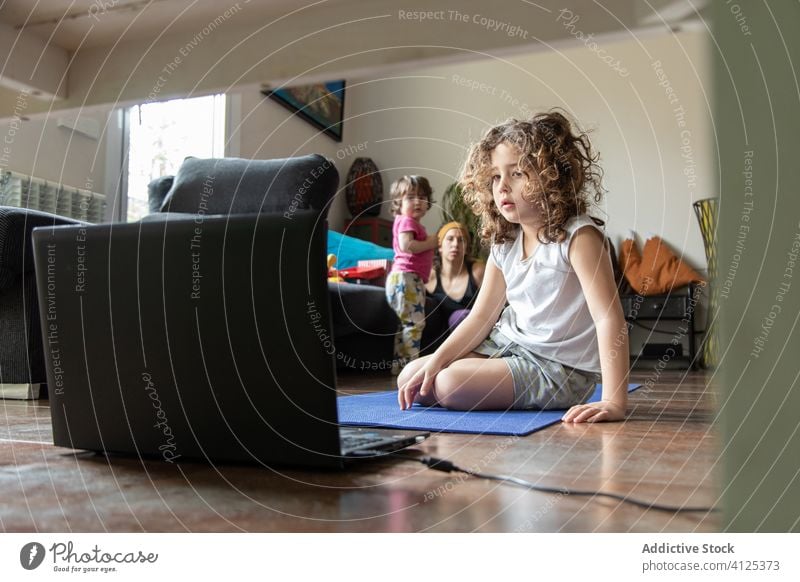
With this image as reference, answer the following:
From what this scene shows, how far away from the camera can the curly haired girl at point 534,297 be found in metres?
1.15

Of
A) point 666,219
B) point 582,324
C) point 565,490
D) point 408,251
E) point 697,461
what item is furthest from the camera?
point 666,219

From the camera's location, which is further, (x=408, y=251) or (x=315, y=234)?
(x=408, y=251)

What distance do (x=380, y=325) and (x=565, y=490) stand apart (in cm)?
188

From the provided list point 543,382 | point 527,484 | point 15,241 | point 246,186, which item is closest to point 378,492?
point 527,484

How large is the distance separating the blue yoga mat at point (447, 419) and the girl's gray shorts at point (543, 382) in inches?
1.1

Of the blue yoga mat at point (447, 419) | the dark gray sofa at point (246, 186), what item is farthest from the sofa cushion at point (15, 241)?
the blue yoga mat at point (447, 419)

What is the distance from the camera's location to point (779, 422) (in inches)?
10.9

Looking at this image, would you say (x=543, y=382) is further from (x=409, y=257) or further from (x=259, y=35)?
(x=409, y=257)

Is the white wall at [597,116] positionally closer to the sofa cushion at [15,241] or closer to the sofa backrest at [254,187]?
the sofa backrest at [254,187]

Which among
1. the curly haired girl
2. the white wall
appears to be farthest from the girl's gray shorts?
the white wall

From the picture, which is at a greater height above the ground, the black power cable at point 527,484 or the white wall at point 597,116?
the white wall at point 597,116

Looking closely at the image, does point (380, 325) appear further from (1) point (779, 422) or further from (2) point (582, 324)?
(1) point (779, 422)
